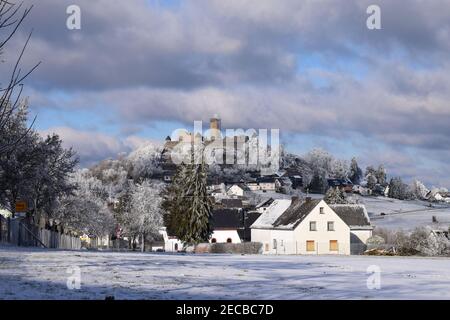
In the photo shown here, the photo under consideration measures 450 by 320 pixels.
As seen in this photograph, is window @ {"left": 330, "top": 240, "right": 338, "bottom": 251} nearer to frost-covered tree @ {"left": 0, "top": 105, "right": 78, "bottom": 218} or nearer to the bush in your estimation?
the bush

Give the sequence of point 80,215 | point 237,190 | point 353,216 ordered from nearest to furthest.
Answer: point 80,215, point 353,216, point 237,190

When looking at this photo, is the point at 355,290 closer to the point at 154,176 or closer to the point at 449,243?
the point at 449,243

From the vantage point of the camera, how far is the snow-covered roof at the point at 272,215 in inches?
3524

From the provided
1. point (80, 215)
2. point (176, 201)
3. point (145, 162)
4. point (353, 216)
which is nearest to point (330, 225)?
point (353, 216)

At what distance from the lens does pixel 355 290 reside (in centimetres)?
1825

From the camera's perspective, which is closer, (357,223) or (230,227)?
(357,223)

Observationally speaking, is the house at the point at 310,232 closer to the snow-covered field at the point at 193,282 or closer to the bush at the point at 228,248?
the bush at the point at 228,248

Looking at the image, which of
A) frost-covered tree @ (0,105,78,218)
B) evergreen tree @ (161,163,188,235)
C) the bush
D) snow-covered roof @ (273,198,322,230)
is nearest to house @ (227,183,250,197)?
evergreen tree @ (161,163,188,235)

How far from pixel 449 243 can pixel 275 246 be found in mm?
26885

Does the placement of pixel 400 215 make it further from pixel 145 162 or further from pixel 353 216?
pixel 145 162

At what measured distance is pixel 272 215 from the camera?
91750mm

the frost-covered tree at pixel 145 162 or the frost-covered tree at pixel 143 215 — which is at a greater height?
the frost-covered tree at pixel 145 162

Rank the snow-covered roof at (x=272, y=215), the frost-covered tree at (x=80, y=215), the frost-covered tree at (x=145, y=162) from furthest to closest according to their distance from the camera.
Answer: the frost-covered tree at (x=145, y=162)
the snow-covered roof at (x=272, y=215)
the frost-covered tree at (x=80, y=215)

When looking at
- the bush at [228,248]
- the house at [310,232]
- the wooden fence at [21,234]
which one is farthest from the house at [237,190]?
the wooden fence at [21,234]
